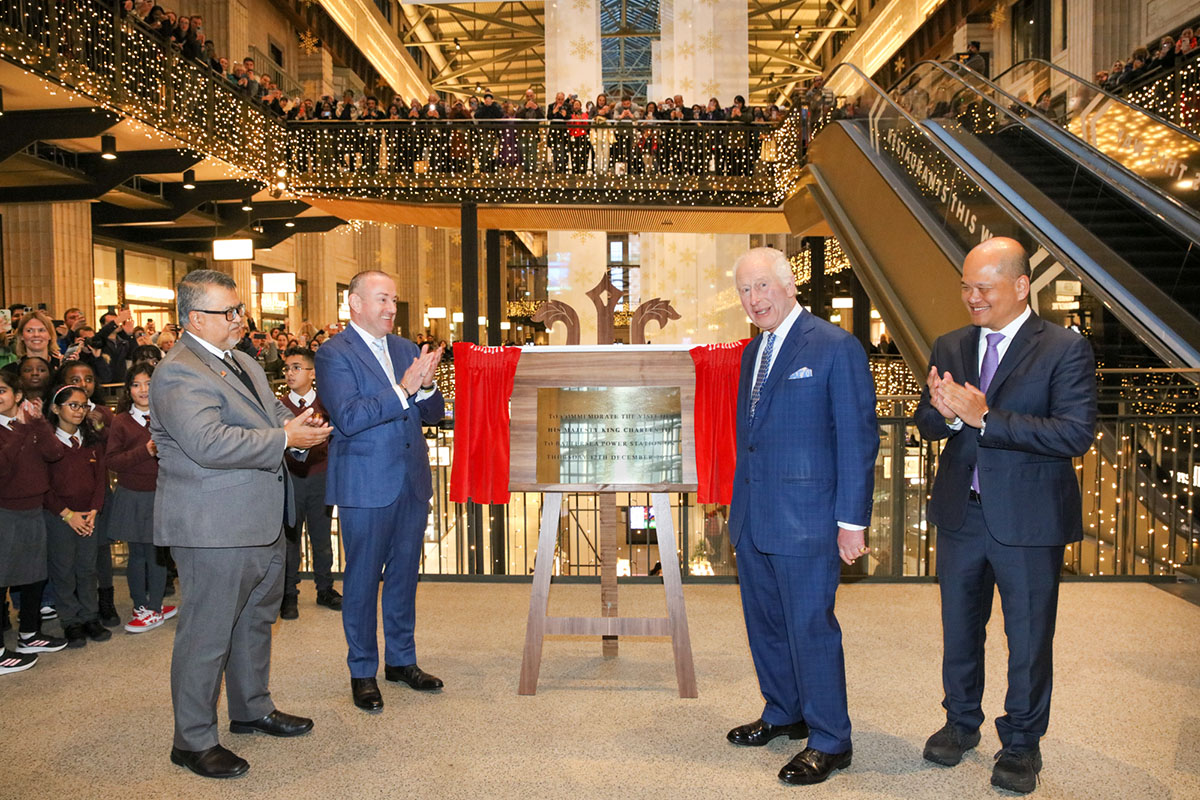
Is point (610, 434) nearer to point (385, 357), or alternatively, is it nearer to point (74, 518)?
point (385, 357)

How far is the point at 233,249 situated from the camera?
55.5 feet

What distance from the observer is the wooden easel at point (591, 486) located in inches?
157

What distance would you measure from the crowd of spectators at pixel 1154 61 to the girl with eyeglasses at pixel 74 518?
10693mm

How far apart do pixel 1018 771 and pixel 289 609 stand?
157 inches

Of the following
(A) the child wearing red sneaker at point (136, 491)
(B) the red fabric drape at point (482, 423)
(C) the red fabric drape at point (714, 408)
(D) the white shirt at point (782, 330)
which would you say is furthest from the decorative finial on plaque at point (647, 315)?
(A) the child wearing red sneaker at point (136, 491)

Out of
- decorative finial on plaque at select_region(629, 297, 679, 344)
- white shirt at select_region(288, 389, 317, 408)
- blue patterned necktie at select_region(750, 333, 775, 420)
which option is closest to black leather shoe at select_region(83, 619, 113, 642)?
white shirt at select_region(288, 389, 317, 408)

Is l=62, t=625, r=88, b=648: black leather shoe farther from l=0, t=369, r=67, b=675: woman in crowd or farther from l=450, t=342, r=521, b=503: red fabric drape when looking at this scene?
l=450, t=342, r=521, b=503: red fabric drape

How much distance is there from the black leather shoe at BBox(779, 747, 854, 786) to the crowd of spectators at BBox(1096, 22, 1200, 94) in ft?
30.8

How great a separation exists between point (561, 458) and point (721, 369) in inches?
33.6

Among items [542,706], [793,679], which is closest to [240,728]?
[542,706]

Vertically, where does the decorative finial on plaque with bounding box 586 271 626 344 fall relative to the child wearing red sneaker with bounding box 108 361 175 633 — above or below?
above

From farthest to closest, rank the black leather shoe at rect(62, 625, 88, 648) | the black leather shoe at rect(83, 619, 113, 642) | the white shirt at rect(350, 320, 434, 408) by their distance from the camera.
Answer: the black leather shoe at rect(83, 619, 113, 642)
the black leather shoe at rect(62, 625, 88, 648)
the white shirt at rect(350, 320, 434, 408)

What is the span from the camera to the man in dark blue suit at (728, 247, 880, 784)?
303cm

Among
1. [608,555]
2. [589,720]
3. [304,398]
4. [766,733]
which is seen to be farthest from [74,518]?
[766,733]
